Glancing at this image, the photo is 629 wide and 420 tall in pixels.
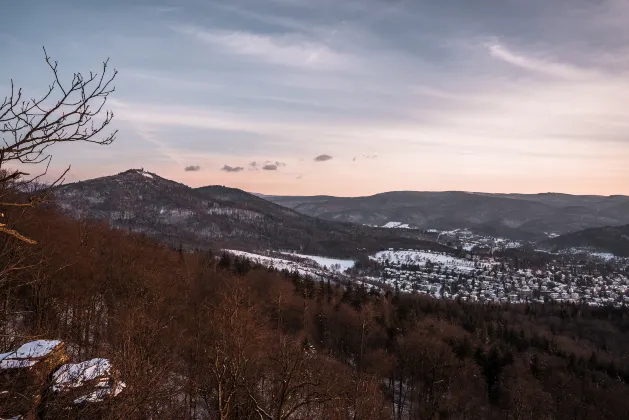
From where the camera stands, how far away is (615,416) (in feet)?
166

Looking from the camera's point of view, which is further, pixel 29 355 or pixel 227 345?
pixel 227 345

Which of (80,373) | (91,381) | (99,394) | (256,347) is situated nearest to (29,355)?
(80,373)

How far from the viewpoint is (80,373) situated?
408 inches

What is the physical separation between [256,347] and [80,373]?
64.5 feet

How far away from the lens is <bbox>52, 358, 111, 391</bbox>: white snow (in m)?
10.2

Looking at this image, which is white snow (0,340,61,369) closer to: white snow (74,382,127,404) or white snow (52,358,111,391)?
white snow (52,358,111,391)

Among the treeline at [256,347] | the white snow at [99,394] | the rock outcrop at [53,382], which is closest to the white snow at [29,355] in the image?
the rock outcrop at [53,382]

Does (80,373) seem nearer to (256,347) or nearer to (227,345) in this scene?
(227,345)

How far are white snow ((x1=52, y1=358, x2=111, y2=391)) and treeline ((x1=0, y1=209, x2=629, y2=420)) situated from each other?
0.89 metres

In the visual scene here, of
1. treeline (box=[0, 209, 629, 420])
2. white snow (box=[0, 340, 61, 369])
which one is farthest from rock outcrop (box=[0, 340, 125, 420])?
treeline (box=[0, 209, 629, 420])

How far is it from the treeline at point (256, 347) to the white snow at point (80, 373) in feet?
2.93

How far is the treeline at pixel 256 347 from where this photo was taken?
646 inches

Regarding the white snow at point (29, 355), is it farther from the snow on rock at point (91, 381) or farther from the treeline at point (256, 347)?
the treeline at point (256, 347)

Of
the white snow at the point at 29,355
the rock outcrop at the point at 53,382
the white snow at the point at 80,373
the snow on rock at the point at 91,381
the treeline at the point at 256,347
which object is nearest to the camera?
the rock outcrop at the point at 53,382
